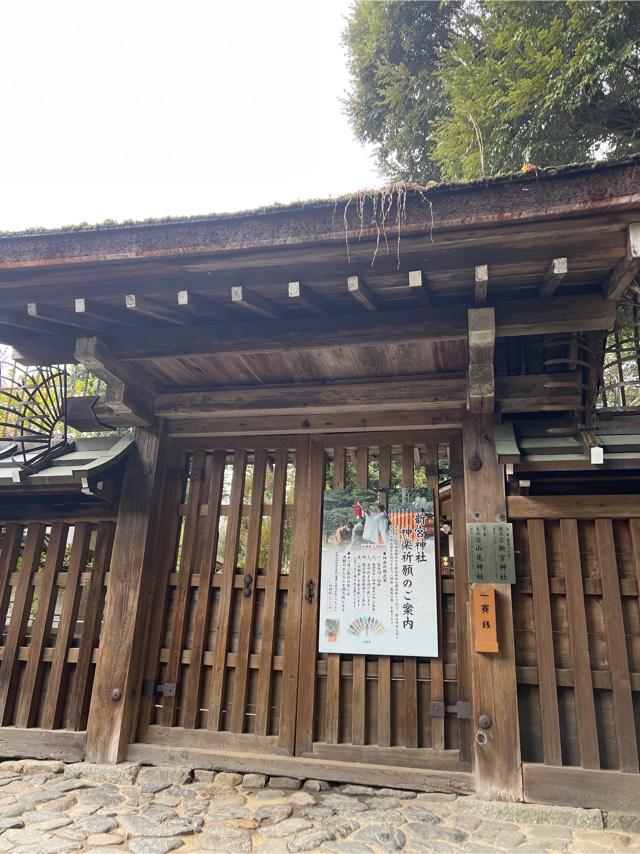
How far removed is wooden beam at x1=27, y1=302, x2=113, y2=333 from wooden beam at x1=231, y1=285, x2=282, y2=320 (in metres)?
1.35

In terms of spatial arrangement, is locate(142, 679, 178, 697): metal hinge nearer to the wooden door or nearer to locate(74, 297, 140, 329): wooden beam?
the wooden door

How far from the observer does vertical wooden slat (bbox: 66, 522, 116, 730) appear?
4.68 metres

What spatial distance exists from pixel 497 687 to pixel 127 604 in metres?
3.14

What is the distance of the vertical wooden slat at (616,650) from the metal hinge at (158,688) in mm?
3470

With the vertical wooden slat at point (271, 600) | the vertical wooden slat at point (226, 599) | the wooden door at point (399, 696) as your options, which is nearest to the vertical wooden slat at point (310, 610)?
the wooden door at point (399, 696)

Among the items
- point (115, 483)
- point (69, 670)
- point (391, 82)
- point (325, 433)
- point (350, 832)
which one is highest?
point (391, 82)

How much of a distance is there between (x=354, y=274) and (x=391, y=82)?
8.07 meters

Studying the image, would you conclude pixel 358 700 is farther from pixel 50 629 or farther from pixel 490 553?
pixel 50 629

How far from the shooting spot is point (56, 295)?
388cm

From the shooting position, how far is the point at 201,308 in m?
3.90

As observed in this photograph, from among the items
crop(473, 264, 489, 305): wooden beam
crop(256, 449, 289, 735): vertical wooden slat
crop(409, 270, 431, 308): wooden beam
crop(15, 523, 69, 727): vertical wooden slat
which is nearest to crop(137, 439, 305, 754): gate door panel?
crop(256, 449, 289, 735): vertical wooden slat

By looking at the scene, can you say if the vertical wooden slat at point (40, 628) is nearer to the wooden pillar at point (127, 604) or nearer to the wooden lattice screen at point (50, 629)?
the wooden lattice screen at point (50, 629)

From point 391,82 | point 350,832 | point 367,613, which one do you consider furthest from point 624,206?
point 391,82

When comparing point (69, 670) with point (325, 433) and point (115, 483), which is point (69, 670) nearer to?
point (115, 483)
